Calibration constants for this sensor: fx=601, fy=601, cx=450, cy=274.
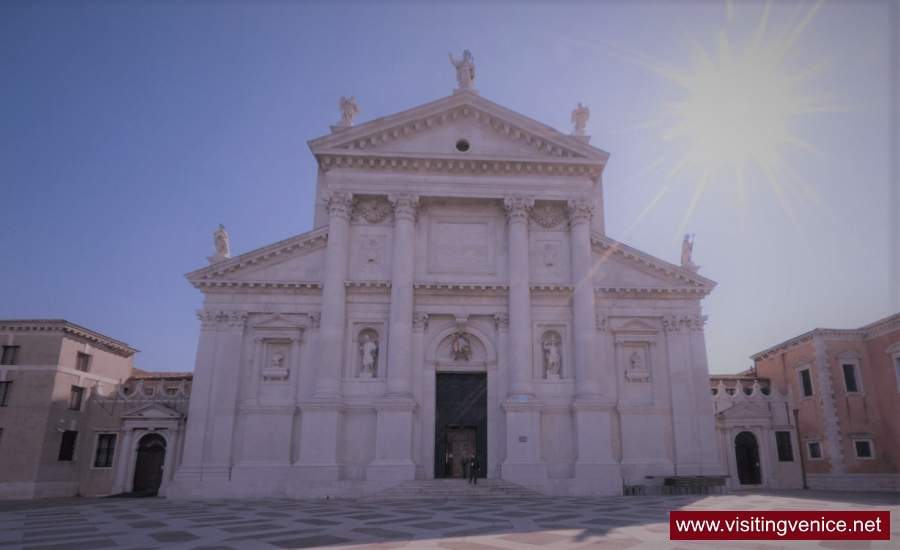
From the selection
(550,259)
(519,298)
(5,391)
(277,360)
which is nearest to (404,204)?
(519,298)

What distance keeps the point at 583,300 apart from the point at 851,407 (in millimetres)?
17053

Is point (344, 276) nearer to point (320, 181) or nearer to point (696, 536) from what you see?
point (320, 181)

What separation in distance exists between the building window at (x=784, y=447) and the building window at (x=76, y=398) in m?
39.7

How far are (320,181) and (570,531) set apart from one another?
25.5 m

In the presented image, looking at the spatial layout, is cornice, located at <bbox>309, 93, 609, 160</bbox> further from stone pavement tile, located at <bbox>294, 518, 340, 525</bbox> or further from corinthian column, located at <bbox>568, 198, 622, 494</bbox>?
stone pavement tile, located at <bbox>294, 518, 340, 525</bbox>

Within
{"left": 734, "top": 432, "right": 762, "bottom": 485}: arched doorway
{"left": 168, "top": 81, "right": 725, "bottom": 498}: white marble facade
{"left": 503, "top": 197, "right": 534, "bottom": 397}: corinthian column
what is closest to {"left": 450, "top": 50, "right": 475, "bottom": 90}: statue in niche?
{"left": 168, "top": 81, "right": 725, "bottom": 498}: white marble facade

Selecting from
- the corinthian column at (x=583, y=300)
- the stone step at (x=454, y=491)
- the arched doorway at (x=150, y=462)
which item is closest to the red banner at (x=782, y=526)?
the stone step at (x=454, y=491)

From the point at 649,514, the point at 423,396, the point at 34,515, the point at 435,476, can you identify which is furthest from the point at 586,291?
the point at 34,515

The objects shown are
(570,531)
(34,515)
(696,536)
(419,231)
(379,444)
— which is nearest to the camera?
(696,536)

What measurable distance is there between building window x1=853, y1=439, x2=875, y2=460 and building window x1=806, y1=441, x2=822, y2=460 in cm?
180

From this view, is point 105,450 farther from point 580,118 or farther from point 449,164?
point 580,118

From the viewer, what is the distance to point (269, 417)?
28.5m

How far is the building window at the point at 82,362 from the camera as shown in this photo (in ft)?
114

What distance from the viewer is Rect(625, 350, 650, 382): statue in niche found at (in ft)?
99.2
